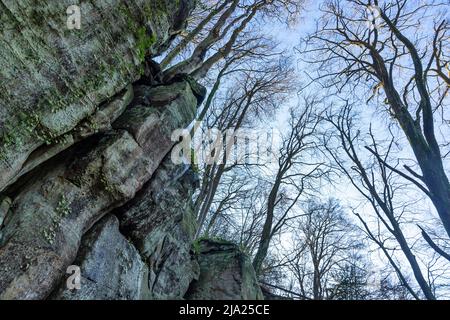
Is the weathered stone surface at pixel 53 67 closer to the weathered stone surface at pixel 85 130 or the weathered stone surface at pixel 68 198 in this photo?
the weathered stone surface at pixel 85 130

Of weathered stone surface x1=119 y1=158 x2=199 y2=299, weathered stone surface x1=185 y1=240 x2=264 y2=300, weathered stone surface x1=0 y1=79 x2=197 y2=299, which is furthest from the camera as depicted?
weathered stone surface x1=185 y1=240 x2=264 y2=300

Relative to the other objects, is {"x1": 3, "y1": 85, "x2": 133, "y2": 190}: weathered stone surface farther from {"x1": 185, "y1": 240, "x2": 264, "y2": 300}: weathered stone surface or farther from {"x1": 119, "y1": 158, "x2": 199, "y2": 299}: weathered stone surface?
{"x1": 185, "y1": 240, "x2": 264, "y2": 300}: weathered stone surface

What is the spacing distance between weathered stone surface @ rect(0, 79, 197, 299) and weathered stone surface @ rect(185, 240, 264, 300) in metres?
3.63

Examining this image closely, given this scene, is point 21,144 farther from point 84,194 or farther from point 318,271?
A: point 318,271

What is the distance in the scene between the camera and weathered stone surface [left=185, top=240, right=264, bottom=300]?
755 centimetres

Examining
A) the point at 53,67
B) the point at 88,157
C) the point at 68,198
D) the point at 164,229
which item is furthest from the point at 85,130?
the point at 164,229

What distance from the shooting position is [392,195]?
24.7ft

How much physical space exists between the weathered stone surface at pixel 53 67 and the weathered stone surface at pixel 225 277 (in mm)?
5126

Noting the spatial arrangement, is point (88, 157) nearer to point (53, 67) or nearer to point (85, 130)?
point (85, 130)

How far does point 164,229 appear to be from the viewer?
21.4ft

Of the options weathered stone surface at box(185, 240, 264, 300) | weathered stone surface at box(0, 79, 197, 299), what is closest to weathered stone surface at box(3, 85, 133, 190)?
weathered stone surface at box(0, 79, 197, 299)

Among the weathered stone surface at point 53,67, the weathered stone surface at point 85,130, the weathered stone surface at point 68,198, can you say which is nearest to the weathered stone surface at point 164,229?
the weathered stone surface at point 68,198

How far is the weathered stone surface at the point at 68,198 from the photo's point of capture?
3604 millimetres
